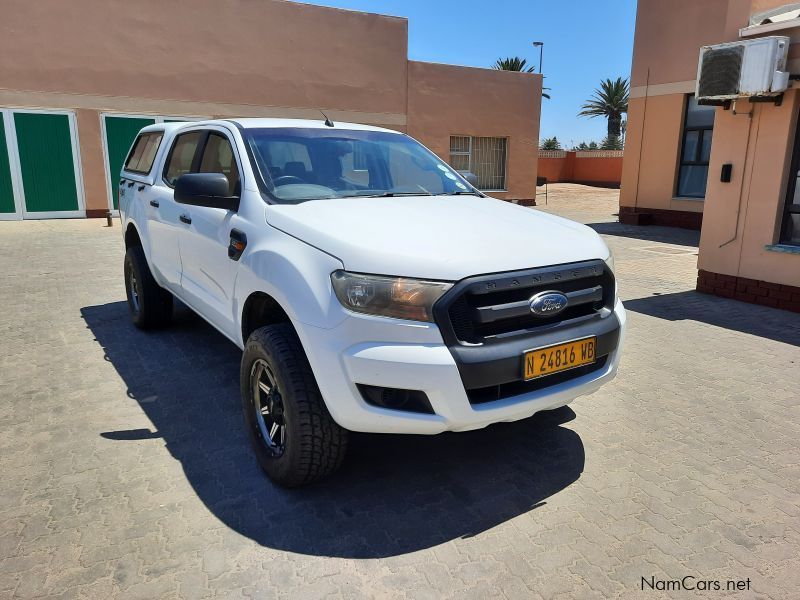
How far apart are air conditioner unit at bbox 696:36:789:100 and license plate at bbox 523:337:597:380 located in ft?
17.2

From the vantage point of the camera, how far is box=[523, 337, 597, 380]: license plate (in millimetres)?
2670

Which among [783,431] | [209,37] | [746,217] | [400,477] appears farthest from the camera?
[209,37]

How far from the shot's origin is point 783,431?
148 inches

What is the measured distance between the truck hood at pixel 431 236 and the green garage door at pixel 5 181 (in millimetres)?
13805

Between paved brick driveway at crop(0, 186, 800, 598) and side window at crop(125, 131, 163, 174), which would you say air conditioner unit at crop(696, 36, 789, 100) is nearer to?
paved brick driveway at crop(0, 186, 800, 598)

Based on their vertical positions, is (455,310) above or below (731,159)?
below

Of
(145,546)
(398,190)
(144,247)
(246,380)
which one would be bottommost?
(145,546)

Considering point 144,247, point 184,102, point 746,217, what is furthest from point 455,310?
point 184,102

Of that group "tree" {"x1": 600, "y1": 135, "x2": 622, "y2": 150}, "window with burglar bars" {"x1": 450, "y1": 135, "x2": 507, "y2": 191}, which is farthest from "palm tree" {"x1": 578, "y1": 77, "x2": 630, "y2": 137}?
"window with burglar bars" {"x1": 450, "y1": 135, "x2": 507, "y2": 191}

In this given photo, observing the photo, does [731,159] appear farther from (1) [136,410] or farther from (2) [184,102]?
(2) [184,102]

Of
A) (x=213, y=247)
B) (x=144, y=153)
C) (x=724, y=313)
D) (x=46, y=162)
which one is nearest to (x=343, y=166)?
(x=213, y=247)

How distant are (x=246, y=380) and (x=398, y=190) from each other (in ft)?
5.11

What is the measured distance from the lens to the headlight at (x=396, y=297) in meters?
2.50

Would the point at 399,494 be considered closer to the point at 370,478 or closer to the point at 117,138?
the point at 370,478
